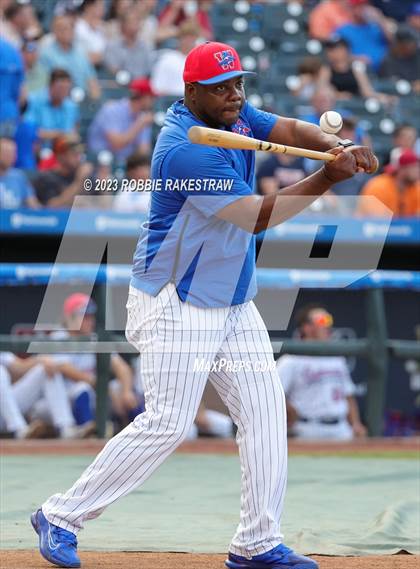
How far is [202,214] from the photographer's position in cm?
416

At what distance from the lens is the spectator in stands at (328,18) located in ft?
46.5

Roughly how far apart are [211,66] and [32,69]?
7.63 metres

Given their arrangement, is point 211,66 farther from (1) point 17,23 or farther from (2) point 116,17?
(2) point 116,17

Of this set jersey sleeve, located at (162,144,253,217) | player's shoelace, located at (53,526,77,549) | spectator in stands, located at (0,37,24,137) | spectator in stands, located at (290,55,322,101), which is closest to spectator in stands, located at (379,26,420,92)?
spectator in stands, located at (290,55,322,101)

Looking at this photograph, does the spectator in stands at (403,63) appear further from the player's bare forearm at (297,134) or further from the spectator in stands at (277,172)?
the player's bare forearm at (297,134)

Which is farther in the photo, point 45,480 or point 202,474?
point 202,474

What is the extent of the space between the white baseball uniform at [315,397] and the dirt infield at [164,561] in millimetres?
4112

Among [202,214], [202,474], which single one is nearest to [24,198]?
[202,474]

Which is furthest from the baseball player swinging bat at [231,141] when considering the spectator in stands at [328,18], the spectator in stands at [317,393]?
the spectator in stands at [328,18]

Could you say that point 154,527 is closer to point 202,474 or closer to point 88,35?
point 202,474

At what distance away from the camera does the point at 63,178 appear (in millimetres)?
9562

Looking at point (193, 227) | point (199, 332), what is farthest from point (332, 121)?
point (199, 332)

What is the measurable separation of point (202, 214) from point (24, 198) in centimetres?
535

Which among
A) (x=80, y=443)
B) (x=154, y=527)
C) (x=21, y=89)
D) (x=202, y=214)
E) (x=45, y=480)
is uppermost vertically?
(x=202, y=214)
